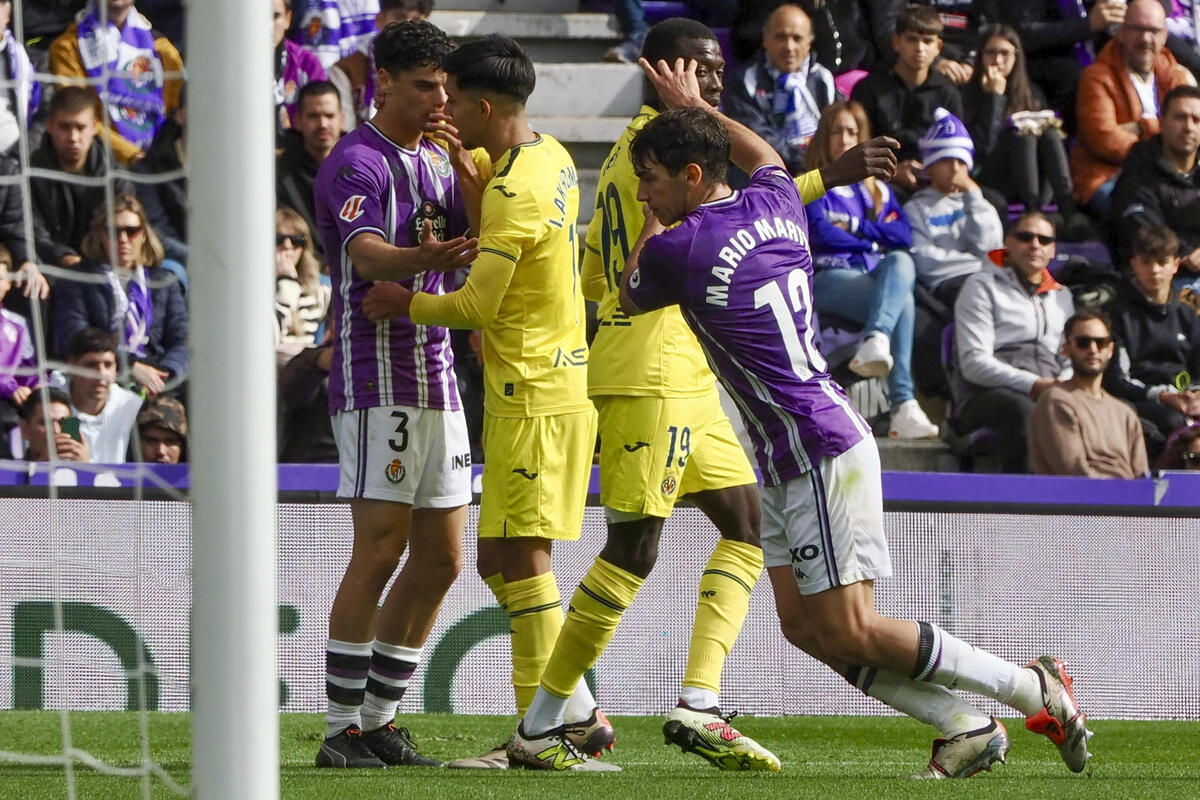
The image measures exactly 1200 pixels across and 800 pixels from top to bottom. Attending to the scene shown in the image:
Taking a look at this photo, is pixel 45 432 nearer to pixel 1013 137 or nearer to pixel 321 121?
pixel 321 121

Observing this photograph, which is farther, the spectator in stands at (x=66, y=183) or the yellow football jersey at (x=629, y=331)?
the spectator in stands at (x=66, y=183)

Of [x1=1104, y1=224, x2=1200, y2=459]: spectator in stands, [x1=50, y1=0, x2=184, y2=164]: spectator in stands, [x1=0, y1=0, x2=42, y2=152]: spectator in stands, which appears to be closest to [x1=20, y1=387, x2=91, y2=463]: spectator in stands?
[x1=0, y1=0, x2=42, y2=152]: spectator in stands

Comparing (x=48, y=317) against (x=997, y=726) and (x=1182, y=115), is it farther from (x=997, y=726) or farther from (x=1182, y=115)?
(x=1182, y=115)

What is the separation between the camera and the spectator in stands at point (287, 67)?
31.8 ft

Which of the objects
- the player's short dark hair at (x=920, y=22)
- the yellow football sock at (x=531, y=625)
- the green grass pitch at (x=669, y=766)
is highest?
the player's short dark hair at (x=920, y=22)

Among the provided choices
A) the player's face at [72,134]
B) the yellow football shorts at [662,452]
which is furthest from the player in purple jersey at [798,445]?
the player's face at [72,134]

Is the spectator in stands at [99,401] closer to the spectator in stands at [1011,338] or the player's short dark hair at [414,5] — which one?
the player's short dark hair at [414,5]

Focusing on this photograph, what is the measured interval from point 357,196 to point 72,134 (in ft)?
9.22

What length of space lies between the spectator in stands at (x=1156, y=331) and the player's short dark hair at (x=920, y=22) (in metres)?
1.88

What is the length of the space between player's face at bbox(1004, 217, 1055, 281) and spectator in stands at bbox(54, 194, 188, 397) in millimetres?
4144

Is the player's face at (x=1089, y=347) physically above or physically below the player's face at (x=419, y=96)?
below

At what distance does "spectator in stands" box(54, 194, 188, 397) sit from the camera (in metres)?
7.65

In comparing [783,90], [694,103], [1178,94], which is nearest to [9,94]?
[783,90]

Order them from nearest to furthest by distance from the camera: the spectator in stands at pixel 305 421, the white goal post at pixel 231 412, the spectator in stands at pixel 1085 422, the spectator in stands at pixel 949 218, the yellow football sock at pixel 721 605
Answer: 1. the white goal post at pixel 231 412
2. the yellow football sock at pixel 721 605
3. the spectator in stands at pixel 305 421
4. the spectator in stands at pixel 1085 422
5. the spectator in stands at pixel 949 218
